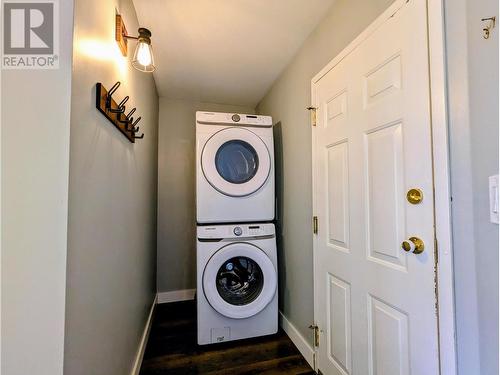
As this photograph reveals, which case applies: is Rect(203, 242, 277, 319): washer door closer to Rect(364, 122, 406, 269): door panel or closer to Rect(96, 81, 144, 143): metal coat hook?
Rect(364, 122, 406, 269): door panel

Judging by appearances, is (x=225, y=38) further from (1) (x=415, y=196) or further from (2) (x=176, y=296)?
(2) (x=176, y=296)

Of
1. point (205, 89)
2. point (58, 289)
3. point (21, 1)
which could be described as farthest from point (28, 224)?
point (205, 89)

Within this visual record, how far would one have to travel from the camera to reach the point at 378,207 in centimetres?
108

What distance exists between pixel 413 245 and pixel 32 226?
1218 mm

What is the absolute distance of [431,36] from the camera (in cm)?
84

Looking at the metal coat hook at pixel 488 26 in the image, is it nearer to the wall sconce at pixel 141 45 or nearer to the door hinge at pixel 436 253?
the door hinge at pixel 436 253

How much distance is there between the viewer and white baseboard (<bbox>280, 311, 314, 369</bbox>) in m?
1.63

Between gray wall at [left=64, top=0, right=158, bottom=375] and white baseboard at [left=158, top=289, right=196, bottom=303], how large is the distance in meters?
1.12

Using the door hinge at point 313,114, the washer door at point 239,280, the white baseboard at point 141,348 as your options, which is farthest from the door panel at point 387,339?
the white baseboard at point 141,348

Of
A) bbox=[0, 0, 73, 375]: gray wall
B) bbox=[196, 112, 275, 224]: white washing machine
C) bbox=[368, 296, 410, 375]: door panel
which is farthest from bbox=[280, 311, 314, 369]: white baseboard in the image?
bbox=[0, 0, 73, 375]: gray wall

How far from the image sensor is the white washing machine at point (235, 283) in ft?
5.98

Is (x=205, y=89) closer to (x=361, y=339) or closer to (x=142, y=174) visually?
(x=142, y=174)

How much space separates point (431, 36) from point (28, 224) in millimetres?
1372

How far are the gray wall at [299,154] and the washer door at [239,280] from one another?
21 cm
